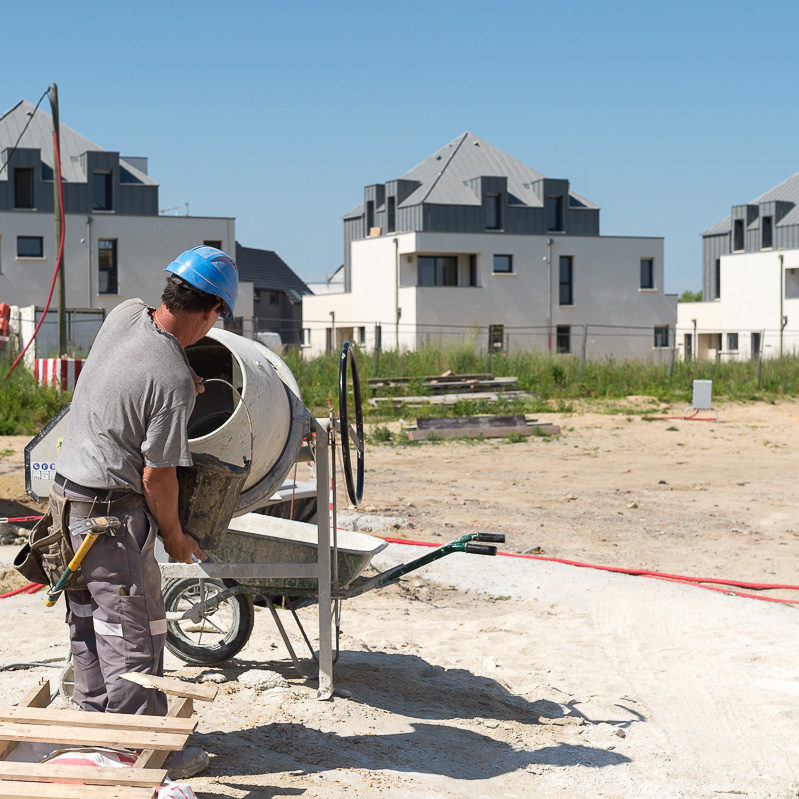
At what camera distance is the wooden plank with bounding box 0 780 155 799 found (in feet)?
10.2

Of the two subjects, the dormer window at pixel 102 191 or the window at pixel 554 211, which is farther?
the window at pixel 554 211

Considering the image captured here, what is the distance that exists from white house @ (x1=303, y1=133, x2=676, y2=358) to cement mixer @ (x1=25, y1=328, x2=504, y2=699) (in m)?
37.5

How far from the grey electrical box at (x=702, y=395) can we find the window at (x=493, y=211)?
24451 mm

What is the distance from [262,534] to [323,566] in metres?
0.37

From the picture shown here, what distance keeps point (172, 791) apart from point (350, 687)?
6.87ft

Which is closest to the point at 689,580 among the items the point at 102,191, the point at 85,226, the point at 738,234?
the point at 85,226

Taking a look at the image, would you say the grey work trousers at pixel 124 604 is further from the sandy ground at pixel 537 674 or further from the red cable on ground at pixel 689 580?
the red cable on ground at pixel 689 580

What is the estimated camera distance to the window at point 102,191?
4222 centimetres

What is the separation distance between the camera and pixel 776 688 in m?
5.74

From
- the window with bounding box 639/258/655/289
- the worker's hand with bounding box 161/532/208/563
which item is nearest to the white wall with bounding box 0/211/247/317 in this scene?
the window with bounding box 639/258/655/289

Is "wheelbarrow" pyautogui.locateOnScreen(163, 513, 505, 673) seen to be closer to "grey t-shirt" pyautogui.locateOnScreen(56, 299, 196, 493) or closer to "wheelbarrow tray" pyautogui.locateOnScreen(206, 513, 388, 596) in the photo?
"wheelbarrow tray" pyautogui.locateOnScreen(206, 513, 388, 596)

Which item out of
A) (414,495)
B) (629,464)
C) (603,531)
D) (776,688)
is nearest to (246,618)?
(776,688)

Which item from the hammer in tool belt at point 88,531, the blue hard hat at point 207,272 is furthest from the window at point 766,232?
the hammer in tool belt at point 88,531

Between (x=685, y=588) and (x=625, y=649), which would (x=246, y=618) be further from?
(x=685, y=588)
